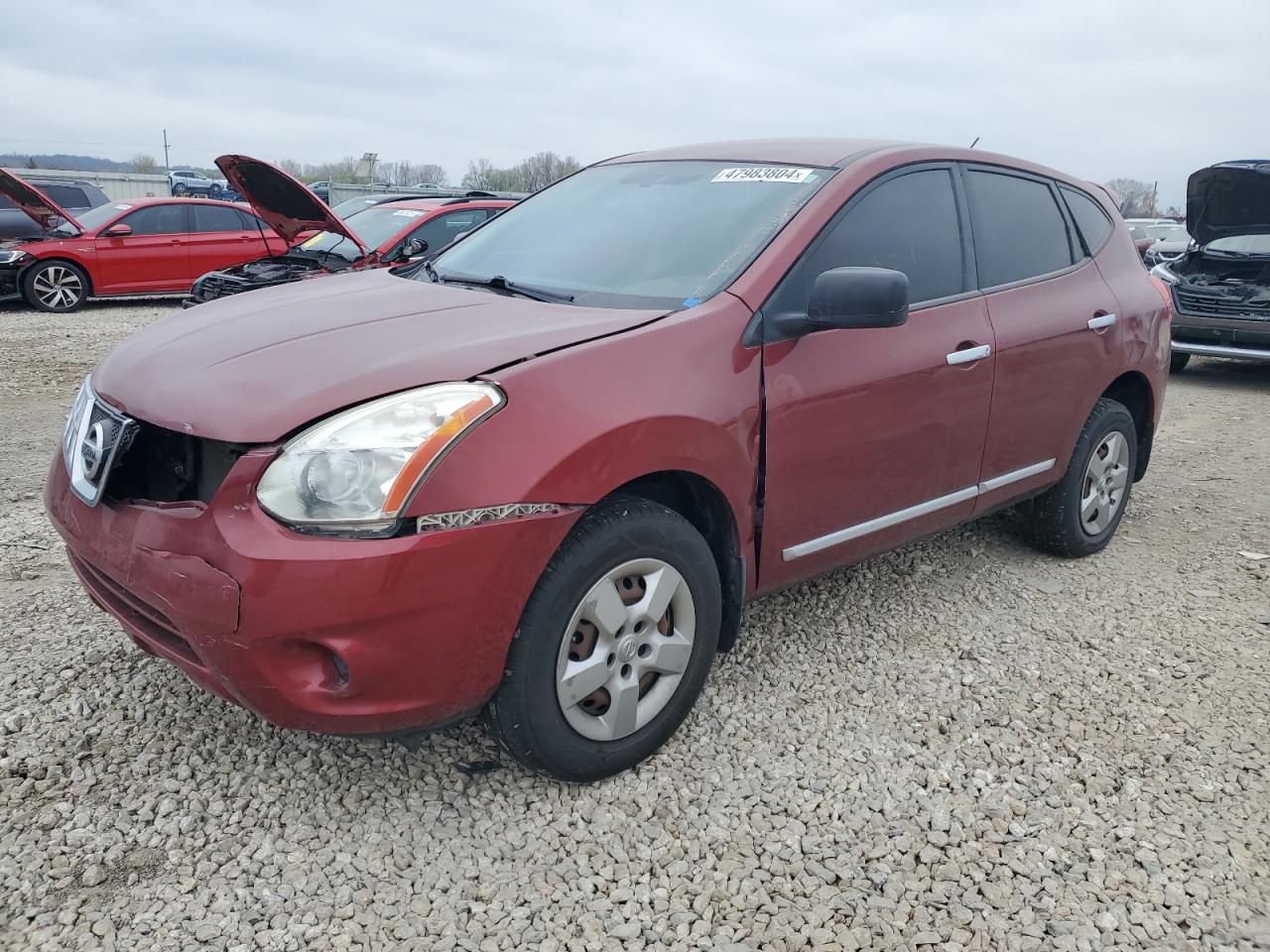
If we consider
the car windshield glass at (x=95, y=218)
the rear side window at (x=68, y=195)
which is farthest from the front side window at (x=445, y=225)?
the rear side window at (x=68, y=195)

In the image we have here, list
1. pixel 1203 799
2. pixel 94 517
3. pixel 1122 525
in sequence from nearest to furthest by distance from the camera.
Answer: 1. pixel 94 517
2. pixel 1203 799
3. pixel 1122 525

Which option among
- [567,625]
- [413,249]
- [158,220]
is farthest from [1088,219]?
[158,220]

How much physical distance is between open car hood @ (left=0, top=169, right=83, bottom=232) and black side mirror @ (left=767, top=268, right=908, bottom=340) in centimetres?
1027

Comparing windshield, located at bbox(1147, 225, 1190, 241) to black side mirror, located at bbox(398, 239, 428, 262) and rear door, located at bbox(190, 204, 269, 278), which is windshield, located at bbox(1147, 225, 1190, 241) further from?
rear door, located at bbox(190, 204, 269, 278)

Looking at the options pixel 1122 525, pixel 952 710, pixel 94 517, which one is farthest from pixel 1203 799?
pixel 94 517

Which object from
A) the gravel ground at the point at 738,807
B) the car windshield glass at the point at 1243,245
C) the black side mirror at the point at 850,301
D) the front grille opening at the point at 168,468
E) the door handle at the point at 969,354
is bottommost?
the gravel ground at the point at 738,807

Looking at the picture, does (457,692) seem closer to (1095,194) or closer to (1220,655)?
(1220,655)

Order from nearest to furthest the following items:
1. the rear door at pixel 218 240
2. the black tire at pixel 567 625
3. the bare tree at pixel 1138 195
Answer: the black tire at pixel 567 625, the rear door at pixel 218 240, the bare tree at pixel 1138 195

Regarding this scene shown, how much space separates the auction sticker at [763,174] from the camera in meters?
3.18

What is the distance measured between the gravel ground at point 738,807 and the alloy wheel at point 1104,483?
2.21ft

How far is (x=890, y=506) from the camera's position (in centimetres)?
325

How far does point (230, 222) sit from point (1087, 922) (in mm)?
12653

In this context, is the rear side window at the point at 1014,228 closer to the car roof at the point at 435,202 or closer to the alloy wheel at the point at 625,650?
the alloy wheel at the point at 625,650

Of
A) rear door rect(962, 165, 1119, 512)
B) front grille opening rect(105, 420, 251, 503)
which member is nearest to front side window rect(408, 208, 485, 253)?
rear door rect(962, 165, 1119, 512)
